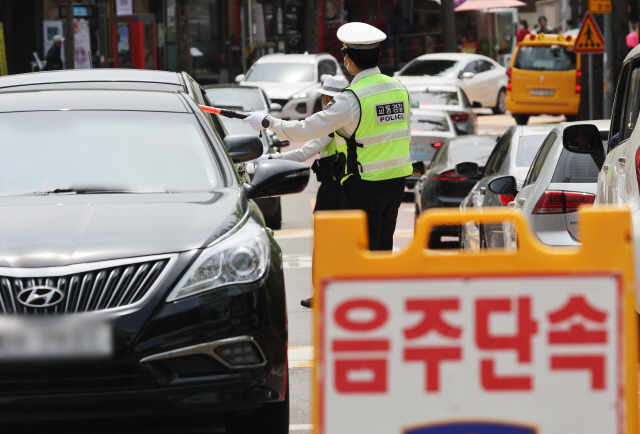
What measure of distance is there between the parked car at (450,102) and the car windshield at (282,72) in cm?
693

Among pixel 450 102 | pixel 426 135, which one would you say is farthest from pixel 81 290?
pixel 450 102

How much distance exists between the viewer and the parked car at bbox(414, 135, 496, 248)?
1362cm

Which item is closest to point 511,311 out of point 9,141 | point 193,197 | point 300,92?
point 193,197

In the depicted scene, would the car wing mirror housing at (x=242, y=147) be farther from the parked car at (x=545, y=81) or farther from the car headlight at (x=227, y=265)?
the parked car at (x=545, y=81)

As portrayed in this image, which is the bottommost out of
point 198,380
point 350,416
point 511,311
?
point 198,380

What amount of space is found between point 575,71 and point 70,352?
26603 mm

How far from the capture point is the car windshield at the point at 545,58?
3041 cm

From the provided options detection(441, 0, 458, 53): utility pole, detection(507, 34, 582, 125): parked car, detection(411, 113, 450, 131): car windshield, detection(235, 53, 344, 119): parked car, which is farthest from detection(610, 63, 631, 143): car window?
detection(441, 0, 458, 53): utility pole

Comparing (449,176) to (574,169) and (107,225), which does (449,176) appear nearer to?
(574,169)

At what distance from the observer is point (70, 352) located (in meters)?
4.78

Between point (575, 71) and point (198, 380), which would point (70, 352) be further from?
point (575, 71)

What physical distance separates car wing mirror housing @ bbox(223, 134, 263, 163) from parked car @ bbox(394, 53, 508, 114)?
24.0 metres

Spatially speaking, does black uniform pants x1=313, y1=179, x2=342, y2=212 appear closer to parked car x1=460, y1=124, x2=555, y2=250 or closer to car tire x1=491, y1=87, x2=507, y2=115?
parked car x1=460, y1=124, x2=555, y2=250

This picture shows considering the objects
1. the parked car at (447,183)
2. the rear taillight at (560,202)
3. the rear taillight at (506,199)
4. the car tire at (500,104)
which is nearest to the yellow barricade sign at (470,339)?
the rear taillight at (560,202)
